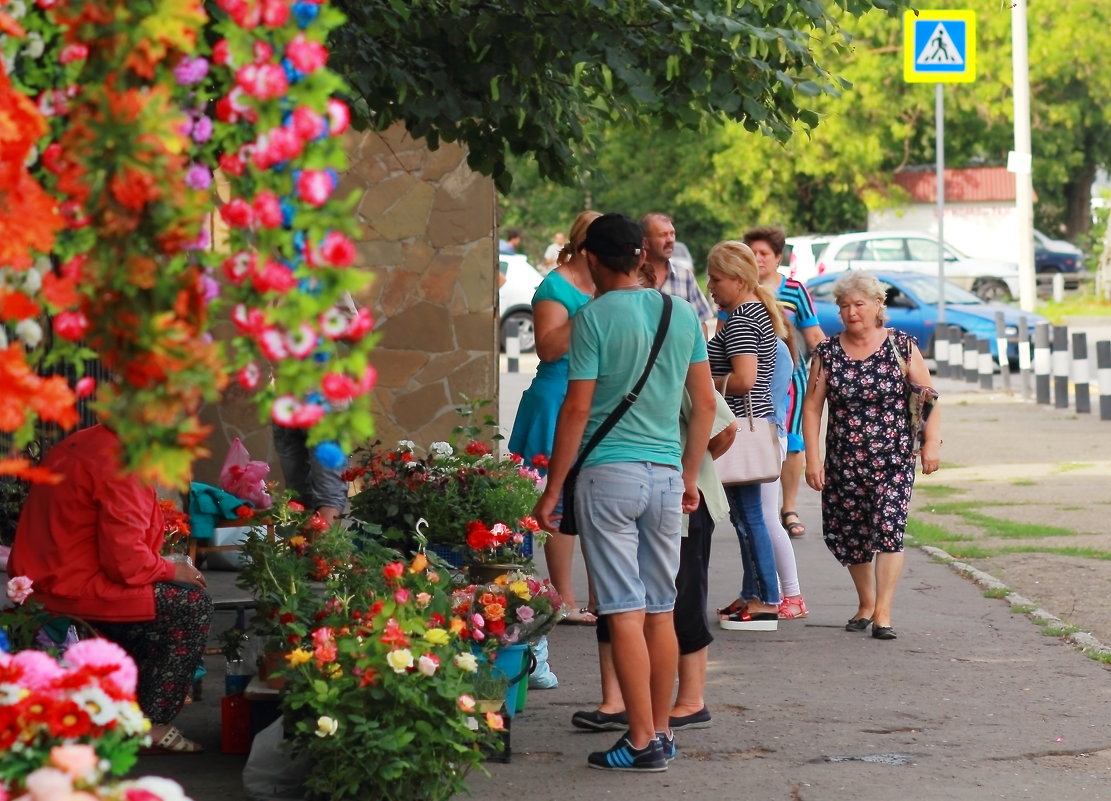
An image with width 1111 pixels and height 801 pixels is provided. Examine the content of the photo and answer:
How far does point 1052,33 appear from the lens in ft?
143

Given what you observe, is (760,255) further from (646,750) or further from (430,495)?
(646,750)

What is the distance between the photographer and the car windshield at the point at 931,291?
1011 inches

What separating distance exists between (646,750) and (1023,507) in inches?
301

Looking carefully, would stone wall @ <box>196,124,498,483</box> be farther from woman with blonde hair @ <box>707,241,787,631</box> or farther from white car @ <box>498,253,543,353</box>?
white car @ <box>498,253,543,353</box>

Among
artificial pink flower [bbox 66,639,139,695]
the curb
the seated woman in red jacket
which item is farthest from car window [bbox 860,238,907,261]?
artificial pink flower [bbox 66,639,139,695]

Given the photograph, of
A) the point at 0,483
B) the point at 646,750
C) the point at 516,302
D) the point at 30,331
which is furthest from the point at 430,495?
the point at 516,302

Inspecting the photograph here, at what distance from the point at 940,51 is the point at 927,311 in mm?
5058

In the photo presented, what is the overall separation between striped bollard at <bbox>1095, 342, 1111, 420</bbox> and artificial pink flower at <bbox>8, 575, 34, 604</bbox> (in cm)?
1386

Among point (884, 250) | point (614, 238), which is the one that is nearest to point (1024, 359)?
point (884, 250)

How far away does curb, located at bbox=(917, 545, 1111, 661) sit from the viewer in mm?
7992

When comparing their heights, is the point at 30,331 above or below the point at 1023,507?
above

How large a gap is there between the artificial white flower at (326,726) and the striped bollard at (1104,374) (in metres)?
13.8

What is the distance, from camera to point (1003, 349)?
74.0 feet

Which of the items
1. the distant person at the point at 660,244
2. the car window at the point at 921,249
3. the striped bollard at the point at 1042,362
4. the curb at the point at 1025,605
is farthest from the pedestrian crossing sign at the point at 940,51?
the car window at the point at 921,249
